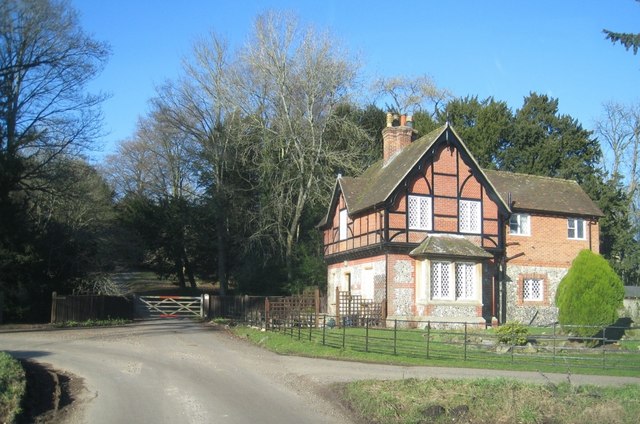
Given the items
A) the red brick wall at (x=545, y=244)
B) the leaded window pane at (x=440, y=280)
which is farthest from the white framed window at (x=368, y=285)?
the red brick wall at (x=545, y=244)

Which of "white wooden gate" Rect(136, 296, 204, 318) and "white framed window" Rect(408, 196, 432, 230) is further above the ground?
"white framed window" Rect(408, 196, 432, 230)

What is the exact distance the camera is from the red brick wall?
116ft

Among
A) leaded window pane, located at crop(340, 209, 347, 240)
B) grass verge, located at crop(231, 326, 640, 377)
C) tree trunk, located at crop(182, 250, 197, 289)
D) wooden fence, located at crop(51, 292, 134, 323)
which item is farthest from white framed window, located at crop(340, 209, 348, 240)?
tree trunk, located at crop(182, 250, 197, 289)

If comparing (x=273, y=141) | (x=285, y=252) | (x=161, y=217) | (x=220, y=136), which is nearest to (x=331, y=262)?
(x=285, y=252)

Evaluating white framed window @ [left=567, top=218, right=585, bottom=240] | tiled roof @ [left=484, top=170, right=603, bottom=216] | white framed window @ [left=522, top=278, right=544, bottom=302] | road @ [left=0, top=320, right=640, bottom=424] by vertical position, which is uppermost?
tiled roof @ [left=484, top=170, right=603, bottom=216]

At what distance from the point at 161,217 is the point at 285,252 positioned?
39.5 ft

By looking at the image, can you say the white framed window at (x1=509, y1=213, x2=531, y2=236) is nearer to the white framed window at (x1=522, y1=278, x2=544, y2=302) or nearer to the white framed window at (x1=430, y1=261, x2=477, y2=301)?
the white framed window at (x1=522, y1=278, x2=544, y2=302)

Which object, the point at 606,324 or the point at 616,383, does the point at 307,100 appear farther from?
the point at 616,383

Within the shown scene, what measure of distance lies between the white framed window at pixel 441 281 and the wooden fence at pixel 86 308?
53.8 feet

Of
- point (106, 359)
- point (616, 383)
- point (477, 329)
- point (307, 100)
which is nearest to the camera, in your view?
point (616, 383)

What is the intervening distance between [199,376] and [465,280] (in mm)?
18905

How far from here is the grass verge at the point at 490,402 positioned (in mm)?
11282

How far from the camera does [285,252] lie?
150 ft

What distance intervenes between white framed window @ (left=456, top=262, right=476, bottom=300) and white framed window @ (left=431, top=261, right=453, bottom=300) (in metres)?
0.51
